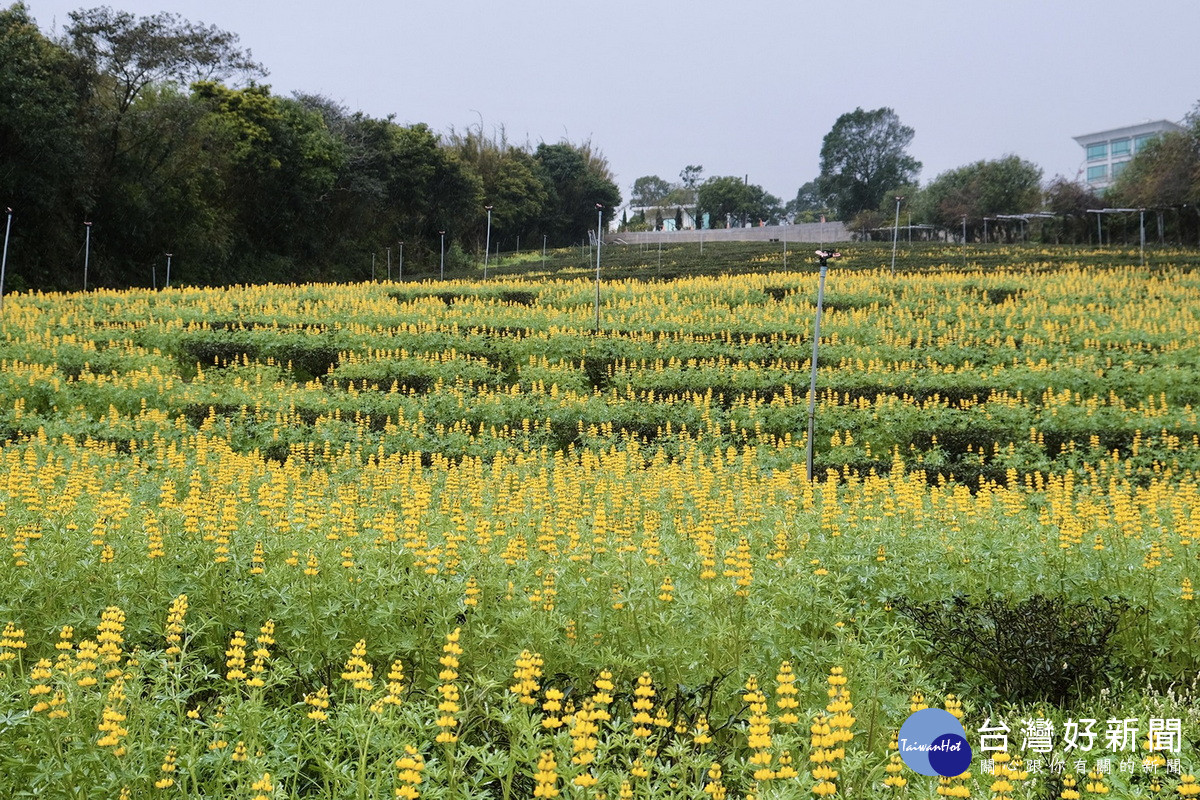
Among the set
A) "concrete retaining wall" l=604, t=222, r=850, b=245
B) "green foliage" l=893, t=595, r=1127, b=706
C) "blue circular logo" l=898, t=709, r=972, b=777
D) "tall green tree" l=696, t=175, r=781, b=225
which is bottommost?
"green foliage" l=893, t=595, r=1127, b=706

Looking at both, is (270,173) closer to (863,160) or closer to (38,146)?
(38,146)

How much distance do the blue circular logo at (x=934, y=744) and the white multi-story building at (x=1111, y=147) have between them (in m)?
92.3

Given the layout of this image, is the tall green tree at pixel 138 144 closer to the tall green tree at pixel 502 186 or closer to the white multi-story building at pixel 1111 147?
the tall green tree at pixel 502 186

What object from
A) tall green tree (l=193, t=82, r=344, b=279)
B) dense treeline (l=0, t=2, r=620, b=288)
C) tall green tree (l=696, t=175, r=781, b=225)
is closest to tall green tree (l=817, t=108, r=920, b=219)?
tall green tree (l=696, t=175, r=781, b=225)

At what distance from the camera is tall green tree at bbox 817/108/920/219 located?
8675 cm

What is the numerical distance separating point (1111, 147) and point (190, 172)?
87.0m

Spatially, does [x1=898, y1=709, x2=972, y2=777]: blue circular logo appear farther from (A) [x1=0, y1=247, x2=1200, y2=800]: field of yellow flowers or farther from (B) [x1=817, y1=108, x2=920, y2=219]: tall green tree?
(B) [x1=817, y1=108, x2=920, y2=219]: tall green tree

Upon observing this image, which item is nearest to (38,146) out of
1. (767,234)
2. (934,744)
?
(934,744)

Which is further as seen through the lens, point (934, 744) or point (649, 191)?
point (649, 191)

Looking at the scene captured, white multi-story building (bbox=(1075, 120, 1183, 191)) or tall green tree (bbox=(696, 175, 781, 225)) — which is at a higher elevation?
white multi-story building (bbox=(1075, 120, 1183, 191))

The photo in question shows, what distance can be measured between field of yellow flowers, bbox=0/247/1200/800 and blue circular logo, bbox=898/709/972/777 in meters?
0.10

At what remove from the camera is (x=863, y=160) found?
8844cm

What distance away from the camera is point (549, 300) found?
26.1 meters

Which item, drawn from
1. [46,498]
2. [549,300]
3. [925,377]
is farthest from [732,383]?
[549,300]
